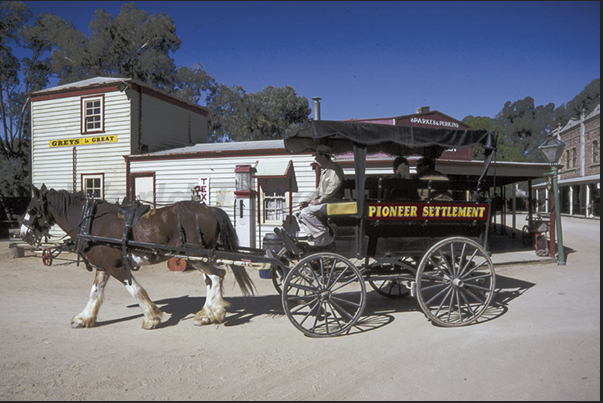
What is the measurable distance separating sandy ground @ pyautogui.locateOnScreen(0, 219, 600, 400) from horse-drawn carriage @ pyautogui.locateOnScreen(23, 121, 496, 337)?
1.28 feet

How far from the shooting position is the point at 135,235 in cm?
589

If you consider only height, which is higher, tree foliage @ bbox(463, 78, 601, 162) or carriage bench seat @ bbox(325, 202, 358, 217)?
tree foliage @ bbox(463, 78, 601, 162)

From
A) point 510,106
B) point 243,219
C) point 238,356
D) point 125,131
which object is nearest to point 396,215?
point 238,356

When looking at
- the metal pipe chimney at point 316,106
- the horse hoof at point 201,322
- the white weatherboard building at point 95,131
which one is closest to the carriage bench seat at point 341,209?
the horse hoof at point 201,322

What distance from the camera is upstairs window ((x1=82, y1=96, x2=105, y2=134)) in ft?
51.5

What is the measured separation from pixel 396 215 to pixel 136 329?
382 cm

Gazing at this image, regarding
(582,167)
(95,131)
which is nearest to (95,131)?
(95,131)

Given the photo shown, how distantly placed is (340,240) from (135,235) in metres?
2.85

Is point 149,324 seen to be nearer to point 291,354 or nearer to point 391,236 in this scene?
point 291,354

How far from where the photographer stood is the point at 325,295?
210 inches

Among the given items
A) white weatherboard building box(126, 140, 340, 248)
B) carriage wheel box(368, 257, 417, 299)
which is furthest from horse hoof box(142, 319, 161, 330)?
A: white weatherboard building box(126, 140, 340, 248)

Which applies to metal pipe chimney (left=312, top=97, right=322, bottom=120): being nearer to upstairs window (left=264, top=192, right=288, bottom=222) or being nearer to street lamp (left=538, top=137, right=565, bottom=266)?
upstairs window (left=264, top=192, right=288, bottom=222)

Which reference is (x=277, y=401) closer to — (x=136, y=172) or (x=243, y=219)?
(x=243, y=219)

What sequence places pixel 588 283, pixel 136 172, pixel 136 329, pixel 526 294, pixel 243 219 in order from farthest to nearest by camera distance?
pixel 136 172 < pixel 243 219 < pixel 588 283 < pixel 526 294 < pixel 136 329
